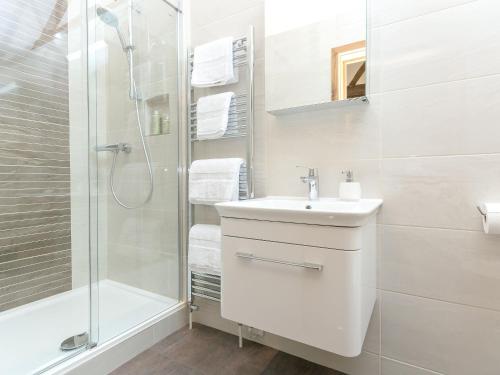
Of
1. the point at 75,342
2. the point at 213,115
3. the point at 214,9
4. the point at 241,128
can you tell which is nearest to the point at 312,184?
the point at 241,128

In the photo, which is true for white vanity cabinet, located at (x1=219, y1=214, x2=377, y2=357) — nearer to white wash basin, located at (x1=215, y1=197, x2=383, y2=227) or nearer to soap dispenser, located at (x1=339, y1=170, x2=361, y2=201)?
A: white wash basin, located at (x1=215, y1=197, x2=383, y2=227)

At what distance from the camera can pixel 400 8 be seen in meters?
1.13

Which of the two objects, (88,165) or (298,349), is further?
(88,165)

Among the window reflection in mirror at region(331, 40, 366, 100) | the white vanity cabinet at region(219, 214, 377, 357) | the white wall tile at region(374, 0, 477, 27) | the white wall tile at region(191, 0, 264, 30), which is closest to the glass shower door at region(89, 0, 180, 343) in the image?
the white wall tile at region(191, 0, 264, 30)

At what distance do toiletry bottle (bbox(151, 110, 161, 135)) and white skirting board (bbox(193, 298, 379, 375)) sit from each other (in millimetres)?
1078

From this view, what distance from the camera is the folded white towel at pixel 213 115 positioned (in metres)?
1.48

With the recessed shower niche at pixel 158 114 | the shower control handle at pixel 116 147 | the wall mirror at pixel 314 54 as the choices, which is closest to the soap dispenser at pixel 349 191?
the wall mirror at pixel 314 54

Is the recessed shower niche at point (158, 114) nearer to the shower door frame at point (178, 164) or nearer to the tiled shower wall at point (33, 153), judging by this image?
the shower door frame at point (178, 164)

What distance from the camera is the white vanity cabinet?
0.85 metres

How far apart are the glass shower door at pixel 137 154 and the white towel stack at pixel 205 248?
248 mm

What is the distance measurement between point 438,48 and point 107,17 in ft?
5.59

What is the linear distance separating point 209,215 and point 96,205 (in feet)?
2.19

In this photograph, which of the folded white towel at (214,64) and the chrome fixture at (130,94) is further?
the chrome fixture at (130,94)

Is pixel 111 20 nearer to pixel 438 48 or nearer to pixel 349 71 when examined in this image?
pixel 349 71
